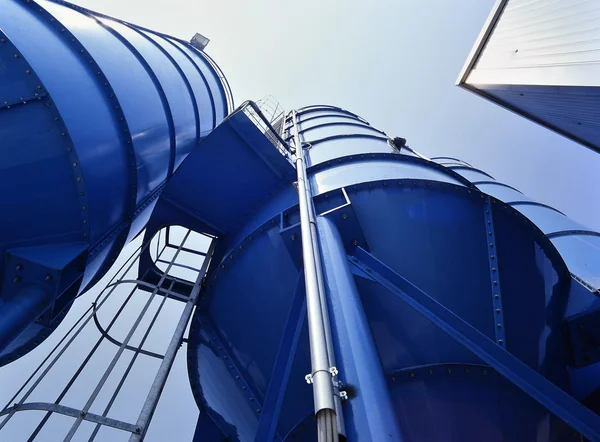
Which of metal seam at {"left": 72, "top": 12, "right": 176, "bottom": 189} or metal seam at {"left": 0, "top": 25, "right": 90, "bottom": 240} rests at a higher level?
metal seam at {"left": 72, "top": 12, "right": 176, "bottom": 189}

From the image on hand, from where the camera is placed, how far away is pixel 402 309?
272cm

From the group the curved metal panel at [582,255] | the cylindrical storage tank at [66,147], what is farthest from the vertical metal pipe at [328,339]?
the curved metal panel at [582,255]

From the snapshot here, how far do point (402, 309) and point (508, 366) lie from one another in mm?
776

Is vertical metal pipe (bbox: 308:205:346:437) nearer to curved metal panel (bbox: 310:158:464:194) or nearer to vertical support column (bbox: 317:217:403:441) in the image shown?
vertical support column (bbox: 317:217:403:441)

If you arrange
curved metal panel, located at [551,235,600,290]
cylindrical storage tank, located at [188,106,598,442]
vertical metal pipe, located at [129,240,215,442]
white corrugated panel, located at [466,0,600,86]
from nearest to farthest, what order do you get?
cylindrical storage tank, located at [188,106,598,442], white corrugated panel, located at [466,0,600,86], vertical metal pipe, located at [129,240,215,442], curved metal panel, located at [551,235,600,290]

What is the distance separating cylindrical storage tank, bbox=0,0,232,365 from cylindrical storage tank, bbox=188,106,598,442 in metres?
1.28

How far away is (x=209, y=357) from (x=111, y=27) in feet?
12.9

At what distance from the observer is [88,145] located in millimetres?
3012

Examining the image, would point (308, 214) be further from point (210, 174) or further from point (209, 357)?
point (210, 174)

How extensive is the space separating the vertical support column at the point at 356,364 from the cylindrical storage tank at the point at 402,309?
1 centimetres

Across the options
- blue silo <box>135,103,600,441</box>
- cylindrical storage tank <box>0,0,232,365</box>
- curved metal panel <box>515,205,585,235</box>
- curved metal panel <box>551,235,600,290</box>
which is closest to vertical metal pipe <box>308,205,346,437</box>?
blue silo <box>135,103,600,441</box>

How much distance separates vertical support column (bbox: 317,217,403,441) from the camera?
4.16 ft

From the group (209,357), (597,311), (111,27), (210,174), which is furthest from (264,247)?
(111,27)

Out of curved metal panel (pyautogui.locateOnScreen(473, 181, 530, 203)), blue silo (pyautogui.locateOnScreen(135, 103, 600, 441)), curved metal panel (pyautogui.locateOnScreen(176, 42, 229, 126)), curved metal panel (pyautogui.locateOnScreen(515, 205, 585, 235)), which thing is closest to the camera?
blue silo (pyautogui.locateOnScreen(135, 103, 600, 441))
